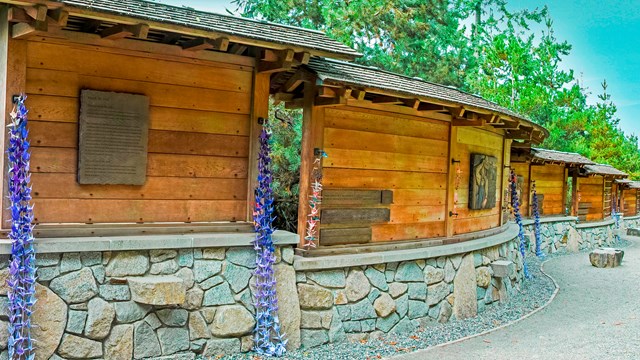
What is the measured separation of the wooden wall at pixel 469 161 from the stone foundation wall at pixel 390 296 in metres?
0.57

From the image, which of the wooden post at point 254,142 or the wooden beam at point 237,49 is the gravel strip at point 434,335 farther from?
the wooden beam at point 237,49

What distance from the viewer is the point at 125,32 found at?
5438mm

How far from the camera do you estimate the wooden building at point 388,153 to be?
7.25 meters

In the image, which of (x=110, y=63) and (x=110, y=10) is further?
(x=110, y=63)

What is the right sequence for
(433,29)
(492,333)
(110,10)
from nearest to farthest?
(110,10) < (492,333) < (433,29)

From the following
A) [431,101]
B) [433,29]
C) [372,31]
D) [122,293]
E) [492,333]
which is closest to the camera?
[122,293]

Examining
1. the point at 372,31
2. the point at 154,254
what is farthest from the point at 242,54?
the point at 372,31

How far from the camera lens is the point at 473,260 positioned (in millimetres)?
9562

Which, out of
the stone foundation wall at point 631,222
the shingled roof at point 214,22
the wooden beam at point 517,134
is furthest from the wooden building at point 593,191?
the shingled roof at point 214,22

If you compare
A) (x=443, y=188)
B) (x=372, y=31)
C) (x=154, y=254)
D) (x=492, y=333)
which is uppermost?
(x=372, y=31)

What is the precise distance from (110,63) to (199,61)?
910 millimetres

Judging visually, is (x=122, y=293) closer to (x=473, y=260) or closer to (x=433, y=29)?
(x=473, y=260)

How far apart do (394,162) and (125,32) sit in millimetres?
4136

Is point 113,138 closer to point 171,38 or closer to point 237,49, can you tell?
point 171,38
